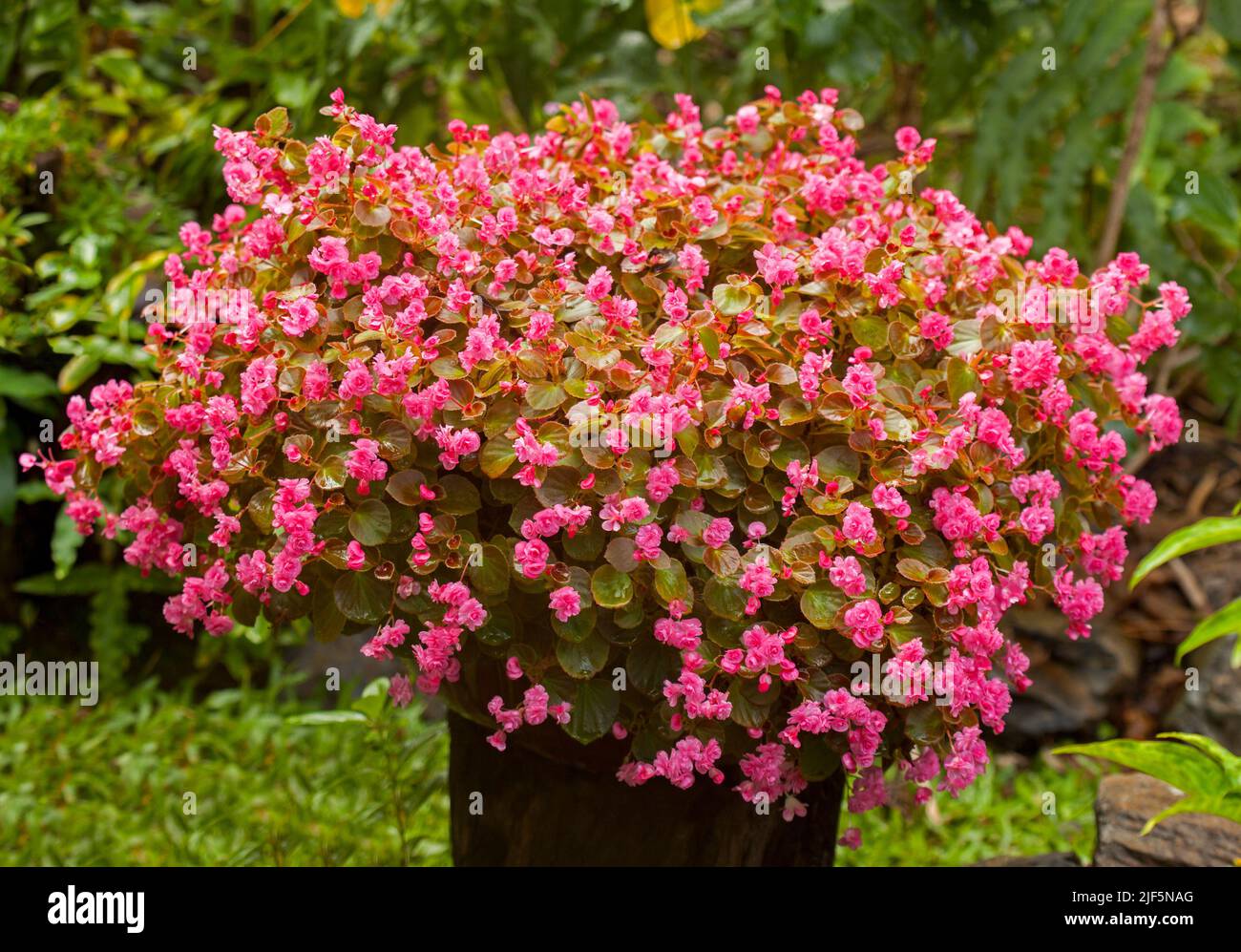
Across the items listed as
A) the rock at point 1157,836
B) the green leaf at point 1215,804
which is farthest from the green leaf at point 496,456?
the rock at point 1157,836

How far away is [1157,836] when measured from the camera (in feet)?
6.84

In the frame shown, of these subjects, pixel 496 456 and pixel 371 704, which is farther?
pixel 371 704

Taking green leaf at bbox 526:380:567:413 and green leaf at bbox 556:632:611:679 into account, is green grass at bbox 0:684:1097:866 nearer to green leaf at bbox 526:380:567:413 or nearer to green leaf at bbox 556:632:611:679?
green leaf at bbox 556:632:611:679

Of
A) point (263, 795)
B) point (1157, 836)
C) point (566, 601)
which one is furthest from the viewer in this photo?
point (263, 795)

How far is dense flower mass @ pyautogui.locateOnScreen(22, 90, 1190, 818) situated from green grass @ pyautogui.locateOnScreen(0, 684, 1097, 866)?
0.73 meters

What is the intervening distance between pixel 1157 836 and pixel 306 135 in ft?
8.42

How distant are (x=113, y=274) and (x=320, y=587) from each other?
1.97m

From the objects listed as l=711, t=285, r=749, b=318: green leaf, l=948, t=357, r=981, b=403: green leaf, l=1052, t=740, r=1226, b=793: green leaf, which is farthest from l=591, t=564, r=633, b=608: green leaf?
l=1052, t=740, r=1226, b=793: green leaf

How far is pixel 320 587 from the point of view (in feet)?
5.53

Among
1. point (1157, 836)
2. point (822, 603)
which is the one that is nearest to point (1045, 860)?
point (1157, 836)

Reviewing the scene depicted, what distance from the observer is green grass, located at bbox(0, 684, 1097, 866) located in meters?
2.56

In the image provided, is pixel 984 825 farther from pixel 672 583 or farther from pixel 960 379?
pixel 672 583

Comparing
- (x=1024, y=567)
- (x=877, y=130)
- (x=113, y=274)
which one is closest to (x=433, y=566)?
(x=1024, y=567)
